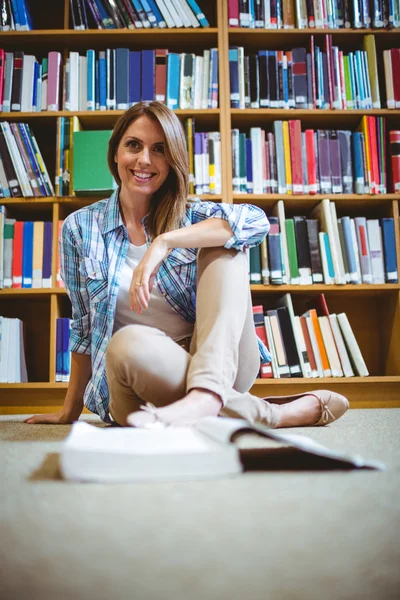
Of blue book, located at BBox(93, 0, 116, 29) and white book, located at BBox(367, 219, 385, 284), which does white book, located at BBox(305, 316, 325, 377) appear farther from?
blue book, located at BBox(93, 0, 116, 29)

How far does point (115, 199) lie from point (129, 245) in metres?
0.14

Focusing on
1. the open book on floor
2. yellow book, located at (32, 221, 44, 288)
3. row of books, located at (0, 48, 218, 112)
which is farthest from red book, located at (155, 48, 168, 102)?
the open book on floor

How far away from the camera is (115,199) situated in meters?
1.44

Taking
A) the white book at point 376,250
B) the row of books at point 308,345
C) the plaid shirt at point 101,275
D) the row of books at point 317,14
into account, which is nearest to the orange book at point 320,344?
the row of books at point 308,345

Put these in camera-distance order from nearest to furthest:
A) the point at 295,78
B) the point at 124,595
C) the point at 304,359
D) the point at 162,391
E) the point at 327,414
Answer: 1. the point at 124,595
2. the point at 162,391
3. the point at 327,414
4. the point at 304,359
5. the point at 295,78

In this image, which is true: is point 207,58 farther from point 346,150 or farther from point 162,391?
point 162,391

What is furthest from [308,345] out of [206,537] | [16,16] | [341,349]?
[16,16]

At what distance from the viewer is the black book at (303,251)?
2.22 metres

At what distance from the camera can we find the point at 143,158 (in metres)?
1.43

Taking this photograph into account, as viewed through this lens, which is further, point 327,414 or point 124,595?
point 327,414

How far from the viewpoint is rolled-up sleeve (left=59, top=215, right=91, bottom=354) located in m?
1.37

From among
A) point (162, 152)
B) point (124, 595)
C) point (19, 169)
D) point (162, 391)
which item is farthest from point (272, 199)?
point (124, 595)

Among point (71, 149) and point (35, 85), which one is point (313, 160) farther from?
point (35, 85)

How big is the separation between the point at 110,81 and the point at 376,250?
134cm
